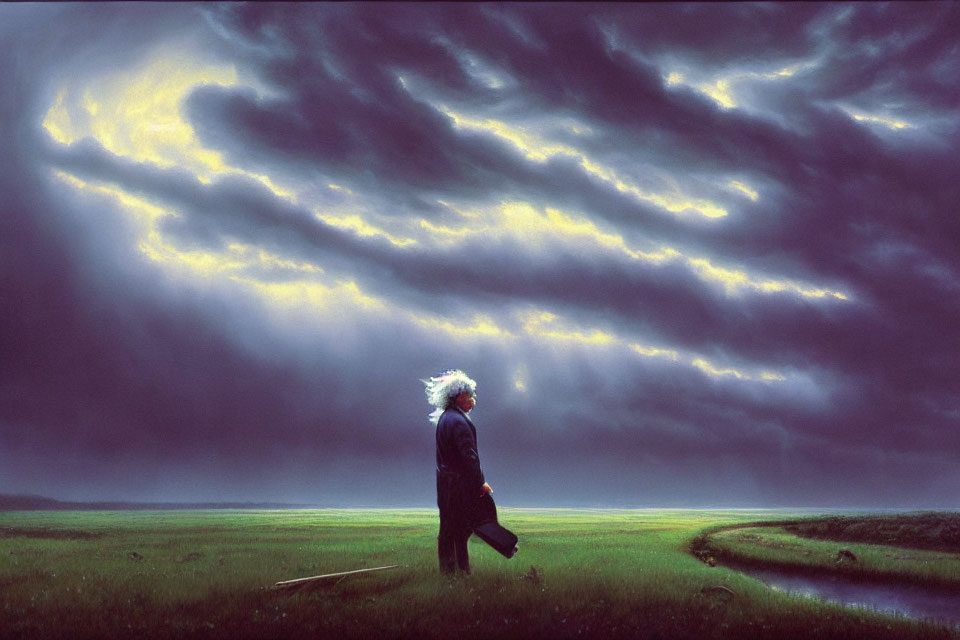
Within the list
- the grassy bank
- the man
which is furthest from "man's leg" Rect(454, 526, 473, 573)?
the grassy bank

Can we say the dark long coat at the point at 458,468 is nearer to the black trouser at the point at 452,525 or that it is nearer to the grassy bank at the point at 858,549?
the black trouser at the point at 452,525

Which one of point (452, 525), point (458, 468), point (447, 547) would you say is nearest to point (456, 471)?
point (458, 468)

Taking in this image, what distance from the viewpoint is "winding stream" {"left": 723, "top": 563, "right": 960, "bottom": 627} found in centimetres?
1455

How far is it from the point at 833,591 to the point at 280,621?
46.1 feet

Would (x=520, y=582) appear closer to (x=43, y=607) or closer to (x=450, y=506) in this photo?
Result: (x=450, y=506)

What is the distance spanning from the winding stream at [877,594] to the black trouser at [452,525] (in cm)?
739

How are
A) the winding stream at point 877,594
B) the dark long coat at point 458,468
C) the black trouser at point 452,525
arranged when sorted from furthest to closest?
the winding stream at point 877,594, the black trouser at point 452,525, the dark long coat at point 458,468

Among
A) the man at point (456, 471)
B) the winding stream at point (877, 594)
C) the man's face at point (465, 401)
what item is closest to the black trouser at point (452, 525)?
Result: the man at point (456, 471)

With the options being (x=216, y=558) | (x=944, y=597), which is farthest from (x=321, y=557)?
(x=944, y=597)

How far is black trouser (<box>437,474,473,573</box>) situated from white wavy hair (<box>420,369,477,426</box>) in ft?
4.71

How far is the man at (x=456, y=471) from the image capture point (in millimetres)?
13070

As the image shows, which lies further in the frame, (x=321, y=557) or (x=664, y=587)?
(x=321, y=557)

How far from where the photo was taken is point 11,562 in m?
17.9

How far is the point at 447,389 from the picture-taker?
45.6 ft
